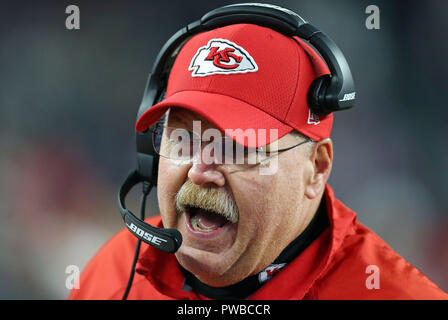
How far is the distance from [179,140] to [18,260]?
6.43ft

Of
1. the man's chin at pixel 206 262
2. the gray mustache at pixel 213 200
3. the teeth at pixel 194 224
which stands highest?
the gray mustache at pixel 213 200

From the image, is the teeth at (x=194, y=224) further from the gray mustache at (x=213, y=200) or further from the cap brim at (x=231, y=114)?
the cap brim at (x=231, y=114)

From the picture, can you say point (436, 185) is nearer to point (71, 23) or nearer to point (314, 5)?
point (314, 5)

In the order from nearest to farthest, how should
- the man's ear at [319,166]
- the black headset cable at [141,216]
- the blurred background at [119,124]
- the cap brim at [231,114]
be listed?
the cap brim at [231,114] → the man's ear at [319,166] → the black headset cable at [141,216] → the blurred background at [119,124]

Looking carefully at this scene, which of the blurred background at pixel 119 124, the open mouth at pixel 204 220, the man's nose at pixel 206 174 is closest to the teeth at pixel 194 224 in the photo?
the open mouth at pixel 204 220

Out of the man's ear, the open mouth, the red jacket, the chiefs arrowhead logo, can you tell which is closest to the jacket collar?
the red jacket

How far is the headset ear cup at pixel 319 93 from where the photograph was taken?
2.96ft

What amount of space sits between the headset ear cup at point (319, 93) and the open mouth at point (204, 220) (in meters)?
0.32

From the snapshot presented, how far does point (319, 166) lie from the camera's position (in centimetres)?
101

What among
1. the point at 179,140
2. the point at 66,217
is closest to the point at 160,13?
Result: the point at 66,217

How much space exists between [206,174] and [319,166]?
0.30 m

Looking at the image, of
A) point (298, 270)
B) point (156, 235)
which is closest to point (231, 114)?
point (156, 235)

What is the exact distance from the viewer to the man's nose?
2.90 feet

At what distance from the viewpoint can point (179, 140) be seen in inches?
37.8
